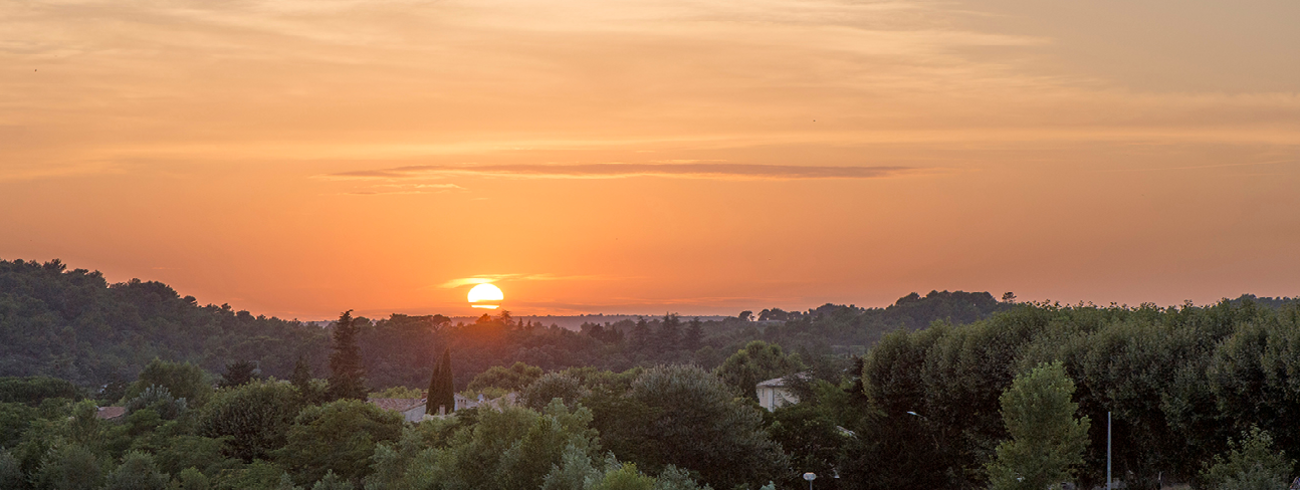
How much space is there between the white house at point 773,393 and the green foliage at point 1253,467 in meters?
60.1

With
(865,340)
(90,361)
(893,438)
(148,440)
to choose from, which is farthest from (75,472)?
(865,340)

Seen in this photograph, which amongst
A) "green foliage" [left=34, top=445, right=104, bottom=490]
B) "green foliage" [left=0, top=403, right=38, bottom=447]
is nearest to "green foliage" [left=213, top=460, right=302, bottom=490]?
"green foliage" [left=34, top=445, right=104, bottom=490]

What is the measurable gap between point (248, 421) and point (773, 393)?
49.3 metres

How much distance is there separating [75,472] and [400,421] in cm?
1692

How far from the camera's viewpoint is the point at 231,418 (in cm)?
Answer: 6850

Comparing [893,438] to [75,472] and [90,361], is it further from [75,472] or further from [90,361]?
[90,361]

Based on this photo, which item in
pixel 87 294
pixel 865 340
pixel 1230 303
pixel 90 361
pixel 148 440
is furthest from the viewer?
pixel 865 340

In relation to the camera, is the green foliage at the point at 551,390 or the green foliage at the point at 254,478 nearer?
the green foliage at the point at 254,478

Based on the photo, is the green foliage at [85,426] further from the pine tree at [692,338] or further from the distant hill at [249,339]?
the pine tree at [692,338]

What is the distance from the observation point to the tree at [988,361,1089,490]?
39.4 m

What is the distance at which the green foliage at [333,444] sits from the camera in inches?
2339

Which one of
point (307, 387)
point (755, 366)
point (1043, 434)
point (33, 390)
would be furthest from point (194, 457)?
point (755, 366)

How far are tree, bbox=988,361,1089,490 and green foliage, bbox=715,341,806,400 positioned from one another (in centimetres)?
→ 6132

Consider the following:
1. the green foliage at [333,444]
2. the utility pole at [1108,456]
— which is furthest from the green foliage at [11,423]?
the utility pole at [1108,456]
